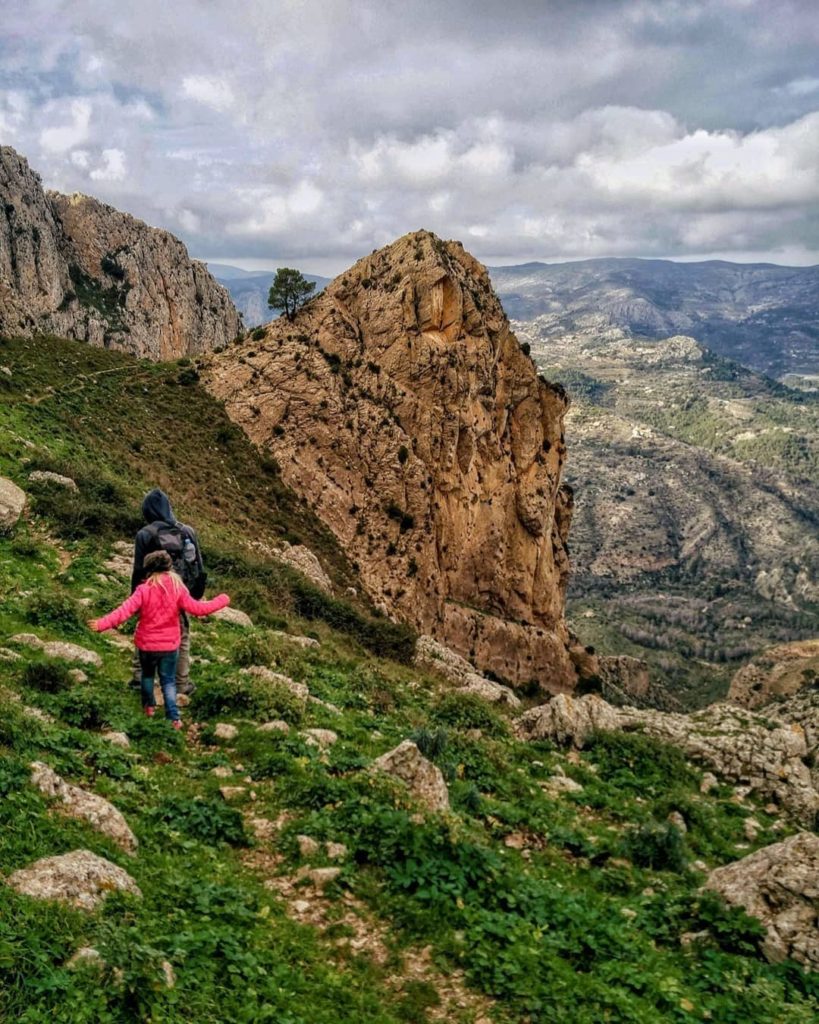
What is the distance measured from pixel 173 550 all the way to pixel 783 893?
9.66 m

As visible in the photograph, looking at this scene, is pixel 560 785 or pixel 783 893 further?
pixel 560 785

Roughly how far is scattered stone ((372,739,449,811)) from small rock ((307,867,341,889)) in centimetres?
191

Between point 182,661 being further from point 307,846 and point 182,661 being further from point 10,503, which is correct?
point 10,503

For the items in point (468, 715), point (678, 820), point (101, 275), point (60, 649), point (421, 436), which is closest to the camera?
point (678, 820)

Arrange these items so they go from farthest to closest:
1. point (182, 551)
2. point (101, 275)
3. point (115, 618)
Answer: point (101, 275) < point (182, 551) < point (115, 618)

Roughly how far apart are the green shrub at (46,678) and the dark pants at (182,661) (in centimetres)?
118

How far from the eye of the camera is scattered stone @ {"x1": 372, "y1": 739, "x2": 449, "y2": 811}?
9164mm

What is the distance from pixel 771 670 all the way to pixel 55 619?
85545 millimetres

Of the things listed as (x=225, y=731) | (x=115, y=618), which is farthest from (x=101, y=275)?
(x=225, y=731)

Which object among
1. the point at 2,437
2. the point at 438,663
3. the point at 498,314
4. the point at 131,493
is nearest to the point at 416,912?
the point at 438,663

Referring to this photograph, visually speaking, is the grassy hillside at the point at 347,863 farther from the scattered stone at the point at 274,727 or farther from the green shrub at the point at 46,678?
the scattered stone at the point at 274,727

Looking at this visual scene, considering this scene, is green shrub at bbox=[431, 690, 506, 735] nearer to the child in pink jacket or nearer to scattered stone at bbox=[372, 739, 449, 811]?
scattered stone at bbox=[372, 739, 449, 811]

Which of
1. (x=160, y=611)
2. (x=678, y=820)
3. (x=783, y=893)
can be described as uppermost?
(x=160, y=611)

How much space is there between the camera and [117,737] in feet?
30.6
